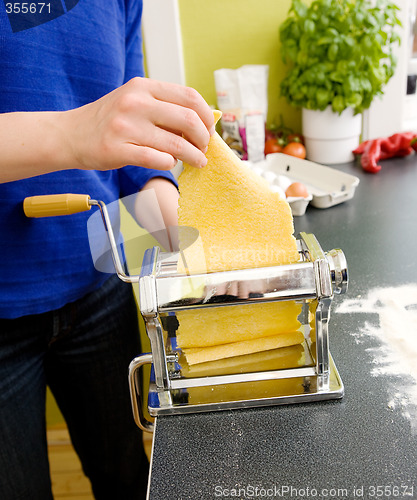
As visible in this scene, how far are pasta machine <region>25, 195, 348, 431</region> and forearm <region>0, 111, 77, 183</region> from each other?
7 centimetres

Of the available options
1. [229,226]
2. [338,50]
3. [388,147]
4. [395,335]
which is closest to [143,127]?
[229,226]

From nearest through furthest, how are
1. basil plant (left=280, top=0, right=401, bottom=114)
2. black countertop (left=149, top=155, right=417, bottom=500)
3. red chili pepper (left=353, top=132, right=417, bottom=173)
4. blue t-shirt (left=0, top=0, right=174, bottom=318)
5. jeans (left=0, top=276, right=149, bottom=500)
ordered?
black countertop (left=149, top=155, right=417, bottom=500) < blue t-shirt (left=0, top=0, right=174, bottom=318) < jeans (left=0, top=276, right=149, bottom=500) < basil plant (left=280, top=0, right=401, bottom=114) < red chili pepper (left=353, top=132, right=417, bottom=173)

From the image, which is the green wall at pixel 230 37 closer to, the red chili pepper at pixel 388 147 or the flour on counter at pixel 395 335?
the red chili pepper at pixel 388 147

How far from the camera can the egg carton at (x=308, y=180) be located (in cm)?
114

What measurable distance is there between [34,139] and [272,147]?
3.65ft

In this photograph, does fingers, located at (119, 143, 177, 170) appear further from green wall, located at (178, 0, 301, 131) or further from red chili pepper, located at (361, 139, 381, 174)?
green wall, located at (178, 0, 301, 131)

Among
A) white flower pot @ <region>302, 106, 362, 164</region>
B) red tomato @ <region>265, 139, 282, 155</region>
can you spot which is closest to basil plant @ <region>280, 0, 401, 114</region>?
white flower pot @ <region>302, 106, 362, 164</region>

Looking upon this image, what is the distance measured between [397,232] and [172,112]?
0.67 m

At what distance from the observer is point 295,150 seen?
150 centimetres

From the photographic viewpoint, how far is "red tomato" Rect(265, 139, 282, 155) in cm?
153

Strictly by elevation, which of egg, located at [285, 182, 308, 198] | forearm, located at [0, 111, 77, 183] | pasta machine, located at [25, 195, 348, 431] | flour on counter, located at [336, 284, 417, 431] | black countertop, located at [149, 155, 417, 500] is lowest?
egg, located at [285, 182, 308, 198]

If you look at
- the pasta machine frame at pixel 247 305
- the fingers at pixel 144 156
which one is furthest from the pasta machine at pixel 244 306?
the fingers at pixel 144 156

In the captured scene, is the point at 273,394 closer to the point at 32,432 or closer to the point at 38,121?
the point at 38,121

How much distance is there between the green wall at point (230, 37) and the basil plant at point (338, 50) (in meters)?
0.11
